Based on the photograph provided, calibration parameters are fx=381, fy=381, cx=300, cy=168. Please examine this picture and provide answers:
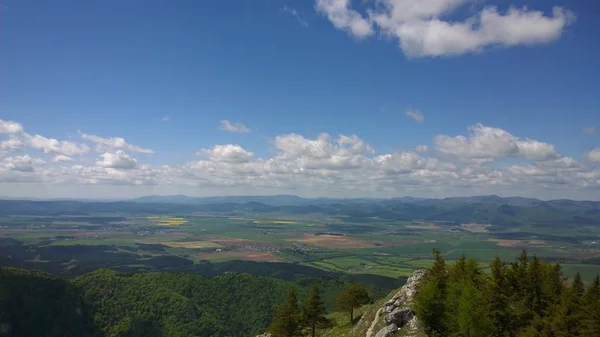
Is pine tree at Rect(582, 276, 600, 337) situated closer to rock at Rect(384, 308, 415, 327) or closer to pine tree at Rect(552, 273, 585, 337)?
pine tree at Rect(552, 273, 585, 337)

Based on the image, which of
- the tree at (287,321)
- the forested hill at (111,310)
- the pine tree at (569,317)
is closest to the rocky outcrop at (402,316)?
the tree at (287,321)

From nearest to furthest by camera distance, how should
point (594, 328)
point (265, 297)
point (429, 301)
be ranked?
point (594, 328) → point (429, 301) → point (265, 297)

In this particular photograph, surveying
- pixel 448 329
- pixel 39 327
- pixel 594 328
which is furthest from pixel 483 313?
pixel 39 327

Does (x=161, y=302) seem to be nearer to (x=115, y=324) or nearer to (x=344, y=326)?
(x=115, y=324)

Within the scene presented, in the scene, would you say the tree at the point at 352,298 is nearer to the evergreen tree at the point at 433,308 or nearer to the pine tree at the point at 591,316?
the evergreen tree at the point at 433,308

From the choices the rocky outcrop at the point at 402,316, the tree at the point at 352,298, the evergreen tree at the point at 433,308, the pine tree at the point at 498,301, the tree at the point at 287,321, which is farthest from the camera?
the tree at the point at 352,298

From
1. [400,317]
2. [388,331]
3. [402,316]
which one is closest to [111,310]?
[400,317]

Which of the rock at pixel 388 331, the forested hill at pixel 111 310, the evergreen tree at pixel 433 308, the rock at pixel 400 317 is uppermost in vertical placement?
the evergreen tree at pixel 433 308

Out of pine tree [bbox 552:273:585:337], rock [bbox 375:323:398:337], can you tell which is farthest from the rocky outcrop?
pine tree [bbox 552:273:585:337]
